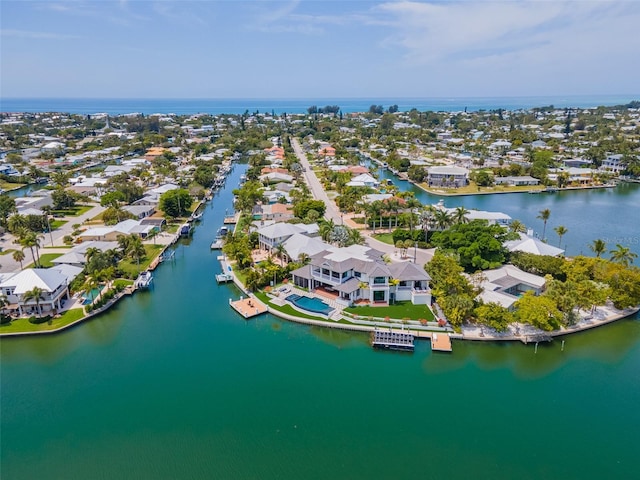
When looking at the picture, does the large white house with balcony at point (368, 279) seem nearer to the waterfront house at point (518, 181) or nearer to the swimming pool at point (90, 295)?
the swimming pool at point (90, 295)

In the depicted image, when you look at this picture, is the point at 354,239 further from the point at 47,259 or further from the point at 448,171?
the point at 448,171

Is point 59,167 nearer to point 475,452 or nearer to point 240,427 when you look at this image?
point 240,427

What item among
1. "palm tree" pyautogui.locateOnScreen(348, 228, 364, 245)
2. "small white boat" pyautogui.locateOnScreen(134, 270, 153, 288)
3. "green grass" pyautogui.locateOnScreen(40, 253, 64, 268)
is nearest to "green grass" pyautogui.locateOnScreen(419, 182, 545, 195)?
"palm tree" pyautogui.locateOnScreen(348, 228, 364, 245)

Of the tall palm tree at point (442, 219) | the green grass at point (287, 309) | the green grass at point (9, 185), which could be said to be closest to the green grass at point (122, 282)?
the green grass at point (287, 309)

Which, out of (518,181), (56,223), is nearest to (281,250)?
(56,223)

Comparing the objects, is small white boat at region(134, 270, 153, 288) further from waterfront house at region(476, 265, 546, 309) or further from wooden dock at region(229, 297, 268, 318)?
waterfront house at region(476, 265, 546, 309)
